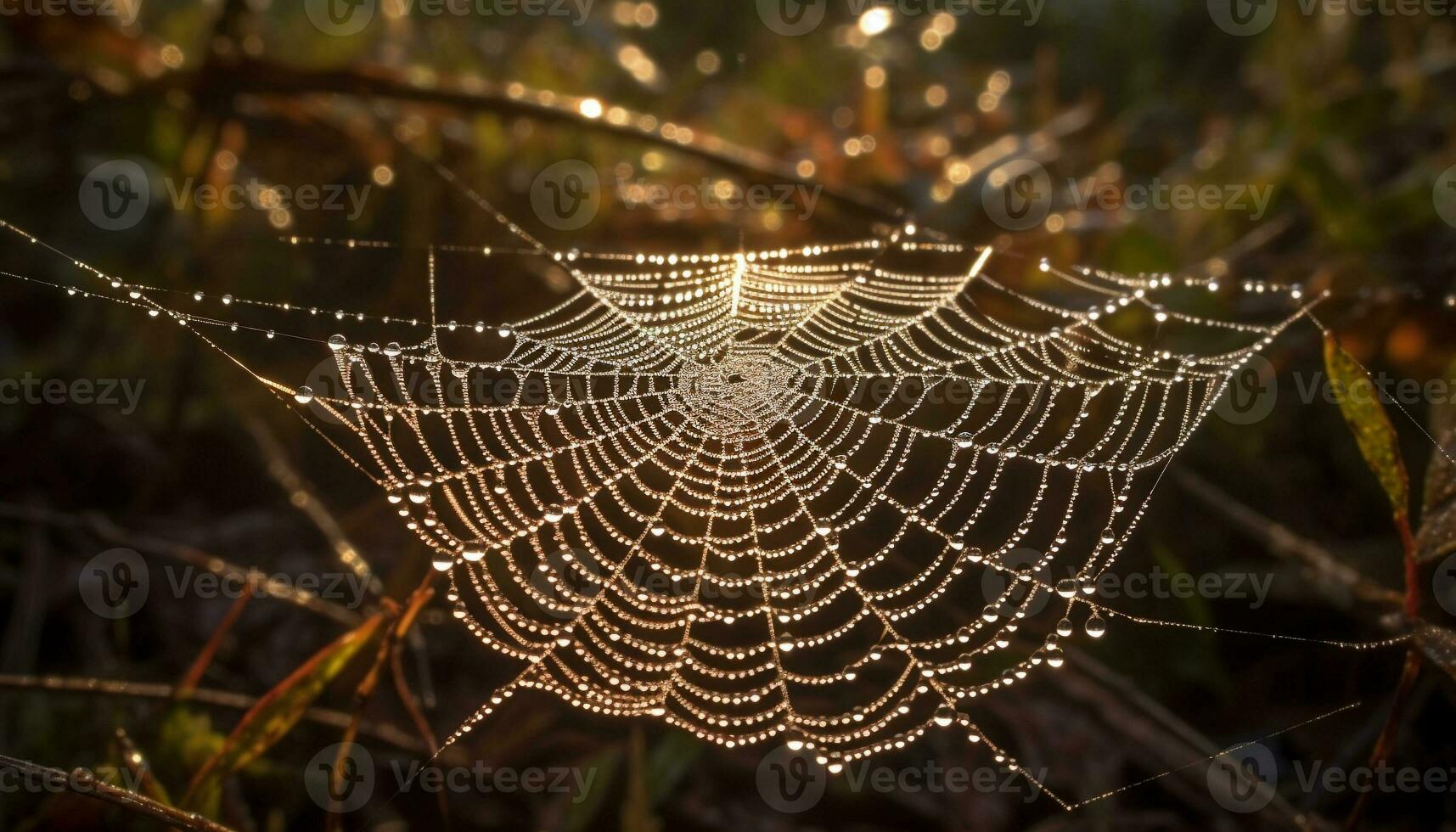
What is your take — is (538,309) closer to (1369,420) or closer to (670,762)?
(670,762)

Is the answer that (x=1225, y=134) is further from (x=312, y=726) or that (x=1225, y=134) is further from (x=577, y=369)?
(x=312, y=726)

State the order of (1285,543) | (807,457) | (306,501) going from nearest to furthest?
(1285,543), (306,501), (807,457)

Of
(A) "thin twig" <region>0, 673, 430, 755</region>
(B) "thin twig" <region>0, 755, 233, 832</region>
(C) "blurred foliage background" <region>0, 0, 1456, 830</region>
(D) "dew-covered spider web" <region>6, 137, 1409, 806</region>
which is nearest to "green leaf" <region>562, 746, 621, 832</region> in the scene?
(C) "blurred foliage background" <region>0, 0, 1456, 830</region>

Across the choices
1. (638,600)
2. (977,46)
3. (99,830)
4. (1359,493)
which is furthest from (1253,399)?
(977,46)

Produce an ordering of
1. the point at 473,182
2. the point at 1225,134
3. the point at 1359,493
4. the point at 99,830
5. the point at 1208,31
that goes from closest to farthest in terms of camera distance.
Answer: the point at 99,830 → the point at 1359,493 → the point at 473,182 → the point at 1225,134 → the point at 1208,31

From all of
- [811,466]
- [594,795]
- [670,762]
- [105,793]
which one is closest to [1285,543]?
[811,466]
